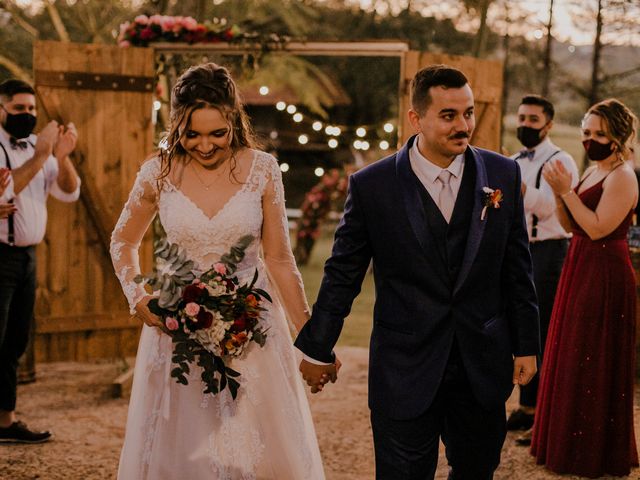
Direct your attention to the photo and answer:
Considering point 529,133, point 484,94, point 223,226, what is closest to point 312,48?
point 484,94

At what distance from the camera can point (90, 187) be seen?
292 inches

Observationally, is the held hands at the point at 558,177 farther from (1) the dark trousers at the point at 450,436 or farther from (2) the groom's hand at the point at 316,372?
(2) the groom's hand at the point at 316,372

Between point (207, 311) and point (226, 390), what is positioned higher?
point (207, 311)

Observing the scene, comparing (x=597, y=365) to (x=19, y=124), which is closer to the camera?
(x=597, y=365)

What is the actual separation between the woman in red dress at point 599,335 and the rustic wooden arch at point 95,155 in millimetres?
2390

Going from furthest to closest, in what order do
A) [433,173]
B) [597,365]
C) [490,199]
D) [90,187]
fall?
[90,187], [597,365], [433,173], [490,199]

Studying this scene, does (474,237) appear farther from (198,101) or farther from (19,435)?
(19,435)

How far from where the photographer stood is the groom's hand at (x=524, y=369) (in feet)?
10.4

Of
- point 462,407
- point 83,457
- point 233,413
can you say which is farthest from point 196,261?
point 83,457

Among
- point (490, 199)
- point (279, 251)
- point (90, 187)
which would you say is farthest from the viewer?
point (90, 187)

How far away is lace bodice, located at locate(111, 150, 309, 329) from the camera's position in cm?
364

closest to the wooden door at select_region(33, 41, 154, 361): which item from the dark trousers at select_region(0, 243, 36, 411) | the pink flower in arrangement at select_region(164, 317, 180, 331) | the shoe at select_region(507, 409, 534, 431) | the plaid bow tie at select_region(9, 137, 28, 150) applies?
the plaid bow tie at select_region(9, 137, 28, 150)

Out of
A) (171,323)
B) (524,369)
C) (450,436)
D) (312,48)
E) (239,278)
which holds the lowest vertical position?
(450,436)

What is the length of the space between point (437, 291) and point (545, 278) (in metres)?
3.00
